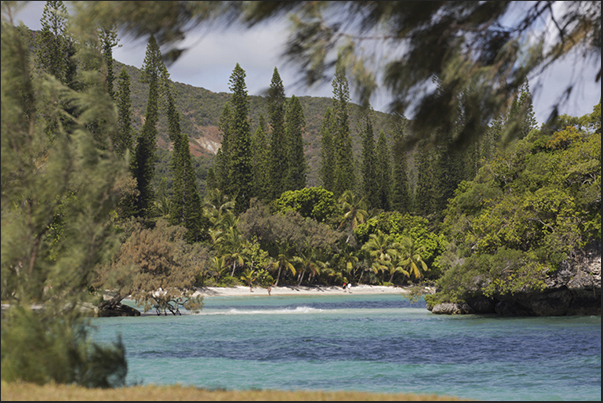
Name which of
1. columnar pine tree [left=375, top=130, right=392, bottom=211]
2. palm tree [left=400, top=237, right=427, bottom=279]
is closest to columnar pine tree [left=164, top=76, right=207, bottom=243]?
palm tree [left=400, top=237, right=427, bottom=279]

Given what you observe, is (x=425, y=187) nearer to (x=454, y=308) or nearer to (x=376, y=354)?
(x=454, y=308)

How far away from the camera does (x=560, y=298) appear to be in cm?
2681

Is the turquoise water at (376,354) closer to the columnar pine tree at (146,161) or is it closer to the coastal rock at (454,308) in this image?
the coastal rock at (454,308)

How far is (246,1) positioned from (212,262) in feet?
140

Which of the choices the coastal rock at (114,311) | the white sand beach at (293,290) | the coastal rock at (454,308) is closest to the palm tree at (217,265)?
the white sand beach at (293,290)

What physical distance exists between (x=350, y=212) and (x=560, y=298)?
34.6 metres

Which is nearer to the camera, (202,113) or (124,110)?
(124,110)

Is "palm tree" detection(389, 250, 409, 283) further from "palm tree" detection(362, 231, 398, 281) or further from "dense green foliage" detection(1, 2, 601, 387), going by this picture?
"dense green foliage" detection(1, 2, 601, 387)

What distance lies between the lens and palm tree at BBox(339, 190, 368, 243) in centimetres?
6047

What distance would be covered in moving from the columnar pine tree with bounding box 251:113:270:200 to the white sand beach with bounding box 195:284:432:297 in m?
10.9

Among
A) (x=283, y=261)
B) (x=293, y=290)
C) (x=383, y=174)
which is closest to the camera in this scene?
(x=283, y=261)

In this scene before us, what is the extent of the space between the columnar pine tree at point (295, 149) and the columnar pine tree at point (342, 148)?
144 inches

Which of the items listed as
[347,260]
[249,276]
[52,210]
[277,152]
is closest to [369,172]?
[277,152]

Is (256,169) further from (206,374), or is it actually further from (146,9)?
(146,9)
